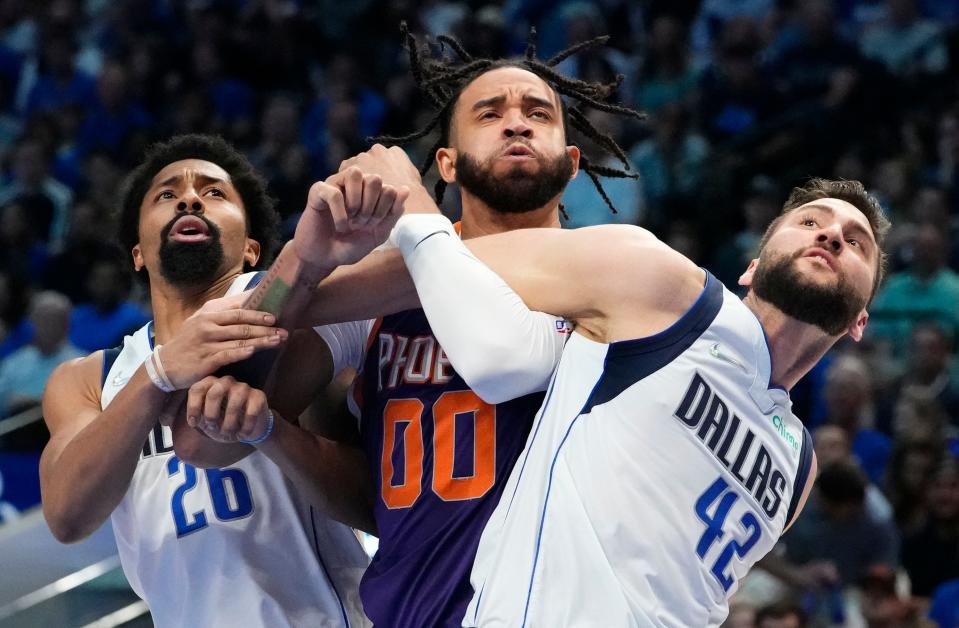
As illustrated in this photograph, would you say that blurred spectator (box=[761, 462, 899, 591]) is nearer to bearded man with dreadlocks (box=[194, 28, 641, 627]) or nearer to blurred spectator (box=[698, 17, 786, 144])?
bearded man with dreadlocks (box=[194, 28, 641, 627])

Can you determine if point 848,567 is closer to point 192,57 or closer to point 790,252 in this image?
point 790,252

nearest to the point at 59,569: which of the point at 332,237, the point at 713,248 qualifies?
the point at 332,237

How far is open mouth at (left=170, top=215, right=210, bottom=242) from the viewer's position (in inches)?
150

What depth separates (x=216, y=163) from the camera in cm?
410

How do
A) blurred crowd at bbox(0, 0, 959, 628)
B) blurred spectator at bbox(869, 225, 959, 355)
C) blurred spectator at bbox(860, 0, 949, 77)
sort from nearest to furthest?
1. blurred crowd at bbox(0, 0, 959, 628)
2. blurred spectator at bbox(869, 225, 959, 355)
3. blurred spectator at bbox(860, 0, 949, 77)

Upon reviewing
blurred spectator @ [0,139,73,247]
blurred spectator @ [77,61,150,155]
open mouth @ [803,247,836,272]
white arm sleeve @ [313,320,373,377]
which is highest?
open mouth @ [803,247,836,272]

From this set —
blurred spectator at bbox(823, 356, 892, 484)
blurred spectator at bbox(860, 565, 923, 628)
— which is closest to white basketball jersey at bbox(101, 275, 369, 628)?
blurred spectator at bbox(860, 565, 923, 628)

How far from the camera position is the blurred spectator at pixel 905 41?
9.01 m

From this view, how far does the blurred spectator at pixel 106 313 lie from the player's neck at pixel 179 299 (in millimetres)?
4800

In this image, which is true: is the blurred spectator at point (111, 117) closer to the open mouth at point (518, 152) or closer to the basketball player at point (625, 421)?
the open mouth at point (518, 152)

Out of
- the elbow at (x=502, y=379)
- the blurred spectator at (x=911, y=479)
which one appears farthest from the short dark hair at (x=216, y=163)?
the blurred spectator at (x=911, y=479)

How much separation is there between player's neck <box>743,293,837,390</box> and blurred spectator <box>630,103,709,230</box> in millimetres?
5392

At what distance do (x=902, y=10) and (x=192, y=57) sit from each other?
5.64 metres

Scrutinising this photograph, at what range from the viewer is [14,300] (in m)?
9.49
